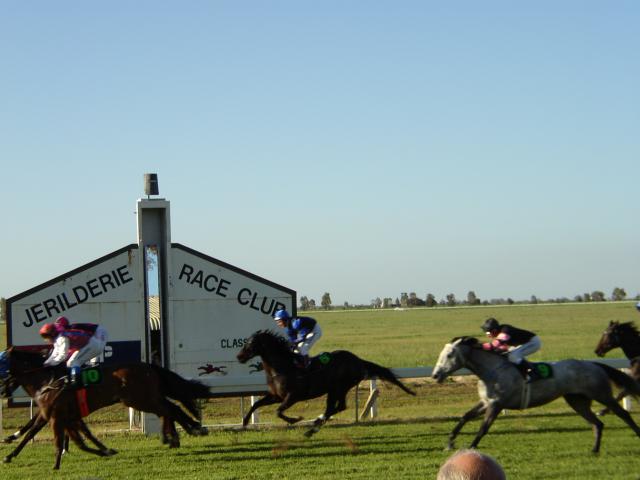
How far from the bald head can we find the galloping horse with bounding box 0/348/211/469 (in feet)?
25.8

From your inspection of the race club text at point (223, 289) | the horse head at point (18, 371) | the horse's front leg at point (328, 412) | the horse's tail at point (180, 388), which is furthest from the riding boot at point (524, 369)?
the horse head at point (18, 371)

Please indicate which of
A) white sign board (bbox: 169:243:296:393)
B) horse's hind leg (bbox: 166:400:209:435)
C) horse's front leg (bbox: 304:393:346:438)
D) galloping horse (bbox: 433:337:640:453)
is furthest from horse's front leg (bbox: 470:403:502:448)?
white sign board (bbox: 169:243:296:393)

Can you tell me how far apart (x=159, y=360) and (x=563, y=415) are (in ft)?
17.5

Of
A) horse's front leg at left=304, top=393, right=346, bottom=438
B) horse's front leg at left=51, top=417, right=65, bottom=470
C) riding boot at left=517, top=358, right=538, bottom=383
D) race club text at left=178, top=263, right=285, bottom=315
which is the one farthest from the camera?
race club text at left=178, top=263, right=285, bottom=315

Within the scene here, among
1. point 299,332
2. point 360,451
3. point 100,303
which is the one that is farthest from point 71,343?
point 360,451

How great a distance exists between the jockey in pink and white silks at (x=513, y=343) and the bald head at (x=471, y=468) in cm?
738

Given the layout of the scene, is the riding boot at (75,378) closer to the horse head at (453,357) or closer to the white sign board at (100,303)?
the white sign board at (100,303)

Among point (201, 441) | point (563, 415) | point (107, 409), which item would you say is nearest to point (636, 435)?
point (563, 415)

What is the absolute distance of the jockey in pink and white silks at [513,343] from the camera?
10.0 m

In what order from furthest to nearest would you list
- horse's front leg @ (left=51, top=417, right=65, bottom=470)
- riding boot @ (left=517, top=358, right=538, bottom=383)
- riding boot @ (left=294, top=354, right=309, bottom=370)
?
riding boot @ (left=294, top=354, right=309, bottom=370) < riding boot @ (left=517, top=358, right=538, bottom=383) < horse's front leg @ (left=51, top=417, right=65, bottom=470)

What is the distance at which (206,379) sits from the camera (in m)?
12.8

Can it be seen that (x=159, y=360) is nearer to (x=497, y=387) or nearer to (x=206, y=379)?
(x=206, y=379)

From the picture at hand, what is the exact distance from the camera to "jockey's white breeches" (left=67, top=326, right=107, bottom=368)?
410 inches

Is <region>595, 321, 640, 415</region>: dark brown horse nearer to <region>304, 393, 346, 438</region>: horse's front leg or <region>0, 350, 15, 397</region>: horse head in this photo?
<region>304, 393, 346, 438</region>: horse's front leg
